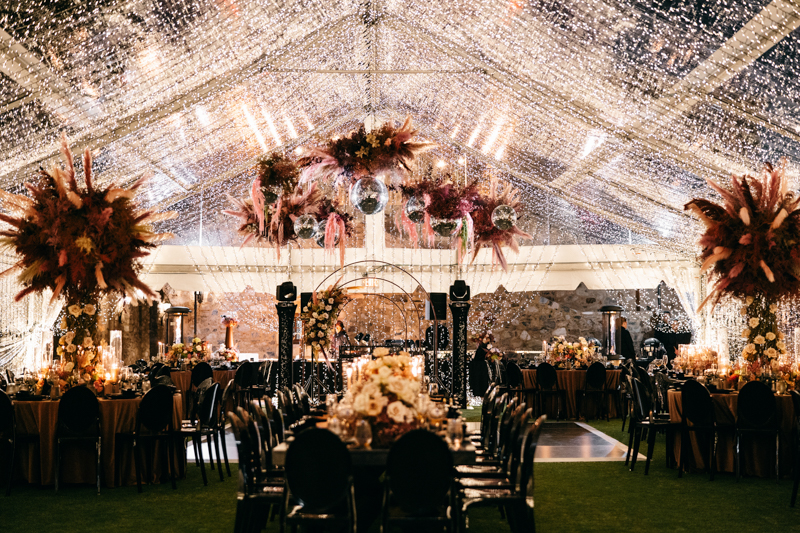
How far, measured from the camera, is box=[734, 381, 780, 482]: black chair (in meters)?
6.45

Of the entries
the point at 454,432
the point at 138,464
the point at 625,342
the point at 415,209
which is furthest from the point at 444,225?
the point at 625,342

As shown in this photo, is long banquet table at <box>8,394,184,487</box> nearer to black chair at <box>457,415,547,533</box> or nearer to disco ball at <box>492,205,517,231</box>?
black chair at <box>457,415,547,533</box>

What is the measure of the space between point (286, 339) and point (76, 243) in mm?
5047

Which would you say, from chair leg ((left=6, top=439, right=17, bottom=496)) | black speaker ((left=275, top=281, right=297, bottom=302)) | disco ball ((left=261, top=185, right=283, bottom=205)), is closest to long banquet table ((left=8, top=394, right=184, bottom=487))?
chair leg ((left=6, top=439, right=17, bottom=496))

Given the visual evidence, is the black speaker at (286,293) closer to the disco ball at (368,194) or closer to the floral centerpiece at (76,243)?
the disco ball at (368,194)

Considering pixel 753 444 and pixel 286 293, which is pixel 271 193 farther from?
pixel 753 444

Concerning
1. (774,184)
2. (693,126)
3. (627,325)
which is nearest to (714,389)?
(774,184)

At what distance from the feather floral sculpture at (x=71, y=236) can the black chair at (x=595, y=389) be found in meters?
7.04

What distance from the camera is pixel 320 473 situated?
Result: 369 cm

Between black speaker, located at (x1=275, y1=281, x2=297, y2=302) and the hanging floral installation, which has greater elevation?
the hanging floral installation

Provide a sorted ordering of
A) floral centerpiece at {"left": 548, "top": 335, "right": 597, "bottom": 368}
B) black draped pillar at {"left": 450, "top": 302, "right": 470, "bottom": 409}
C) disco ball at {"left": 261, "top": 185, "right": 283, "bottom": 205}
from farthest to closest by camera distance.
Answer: floral centerpiece at {"left": 548, "top": 335, "right": 597, "bottom": 368}, black draped pillar at {"left": 450, "top": 302, "right": 470, "bottom": 409}, disco ball at {"left": 261, "top": 185, "right": 283, "bottom": 205}

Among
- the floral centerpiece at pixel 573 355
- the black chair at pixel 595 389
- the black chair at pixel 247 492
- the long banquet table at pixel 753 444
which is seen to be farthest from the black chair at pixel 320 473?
the floral centerpiece at pixel 573 355

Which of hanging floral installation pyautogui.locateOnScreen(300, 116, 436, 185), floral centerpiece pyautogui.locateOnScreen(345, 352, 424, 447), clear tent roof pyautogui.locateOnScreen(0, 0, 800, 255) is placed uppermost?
clear tent roof pyautogui.locateOnScreen(0, 0, 800, 255)

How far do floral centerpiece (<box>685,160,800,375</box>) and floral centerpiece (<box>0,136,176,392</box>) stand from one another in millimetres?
5048
